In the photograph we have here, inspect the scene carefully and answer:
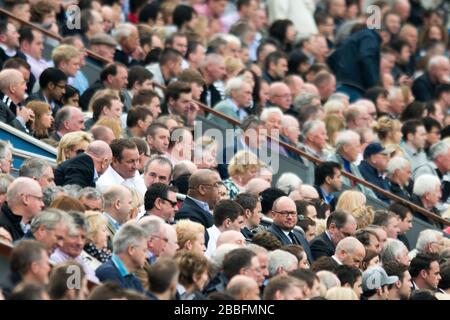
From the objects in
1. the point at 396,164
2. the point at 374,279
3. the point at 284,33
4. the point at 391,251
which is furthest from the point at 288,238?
the point at 284,33

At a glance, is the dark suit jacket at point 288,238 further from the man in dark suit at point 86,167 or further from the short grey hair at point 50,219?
the short grey hair at point 50,219

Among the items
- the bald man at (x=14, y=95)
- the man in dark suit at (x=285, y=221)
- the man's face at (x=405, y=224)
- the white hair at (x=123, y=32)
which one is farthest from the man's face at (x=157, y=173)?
the white hair at (x=123, y=32)

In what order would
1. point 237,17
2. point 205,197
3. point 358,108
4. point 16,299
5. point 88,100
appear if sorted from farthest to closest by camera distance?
point 237,17 → point 358,108 → point 88,100 → point 205,197 → point 16,299

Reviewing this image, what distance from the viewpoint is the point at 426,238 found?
55.3 feet

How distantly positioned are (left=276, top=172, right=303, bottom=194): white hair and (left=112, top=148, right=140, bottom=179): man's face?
2317mm

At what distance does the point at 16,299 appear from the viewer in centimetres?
1059

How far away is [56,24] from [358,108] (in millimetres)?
3738

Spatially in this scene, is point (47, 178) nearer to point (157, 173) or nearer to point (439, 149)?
point (157, 173)

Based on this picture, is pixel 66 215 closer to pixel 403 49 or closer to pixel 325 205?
pixel 325 205

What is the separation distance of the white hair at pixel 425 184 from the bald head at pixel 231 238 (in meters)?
5.66

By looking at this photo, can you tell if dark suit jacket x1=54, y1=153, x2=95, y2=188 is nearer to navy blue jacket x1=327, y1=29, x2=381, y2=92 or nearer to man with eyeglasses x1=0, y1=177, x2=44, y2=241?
man with eyeglasses x1=0, y1=177, x2=44, y2=241

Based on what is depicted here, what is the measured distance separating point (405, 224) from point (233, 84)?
306cm

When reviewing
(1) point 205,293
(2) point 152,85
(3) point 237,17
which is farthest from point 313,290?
(3) point 237,17

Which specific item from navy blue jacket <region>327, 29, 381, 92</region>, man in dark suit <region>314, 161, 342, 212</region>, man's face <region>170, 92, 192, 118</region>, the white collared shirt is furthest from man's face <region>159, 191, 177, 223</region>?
navy blue jacket <region>327, 29, 381, 92</region>
